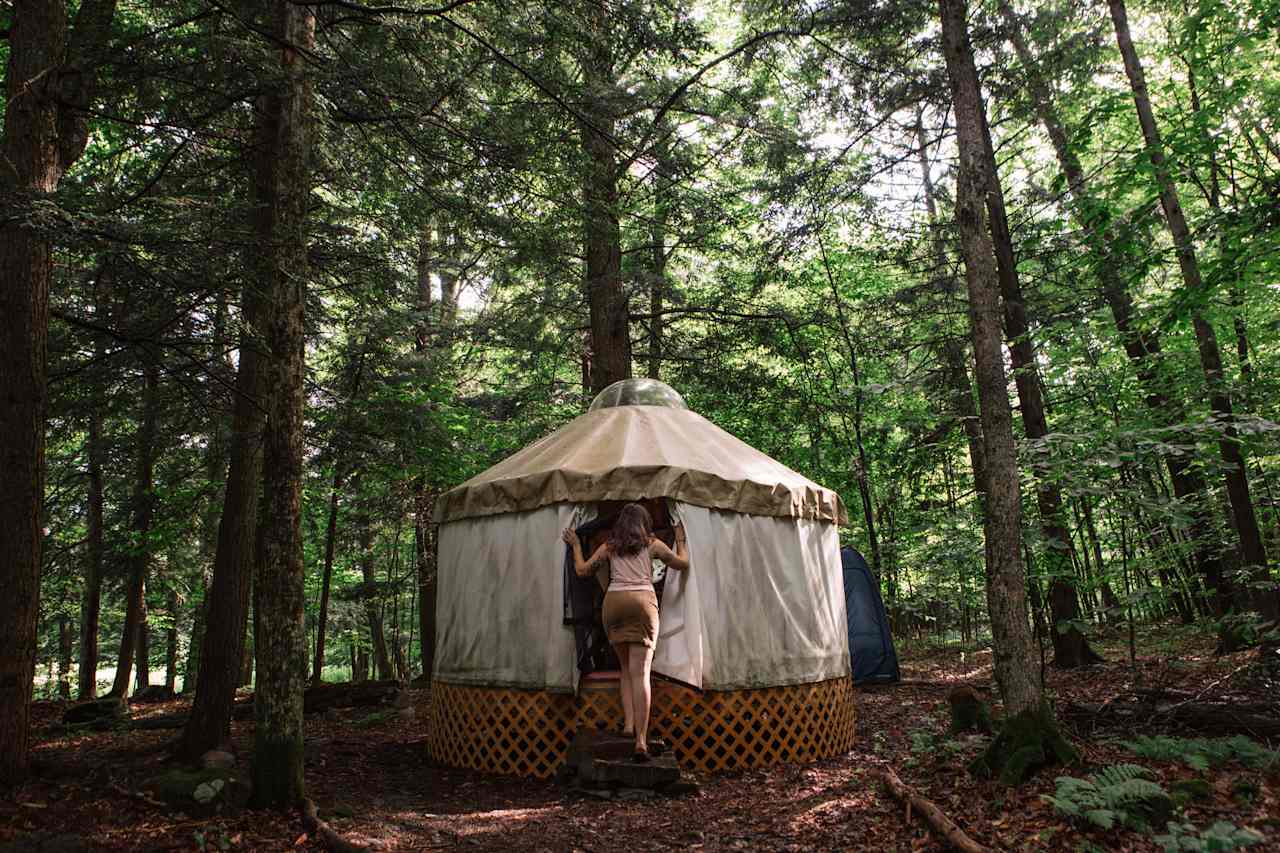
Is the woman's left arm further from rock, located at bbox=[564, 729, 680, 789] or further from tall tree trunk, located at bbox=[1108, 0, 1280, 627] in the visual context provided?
tall tree trunk, located at bbox=[1108, 0, 1280, 627]

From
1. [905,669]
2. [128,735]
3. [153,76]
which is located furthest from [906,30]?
[128,735]

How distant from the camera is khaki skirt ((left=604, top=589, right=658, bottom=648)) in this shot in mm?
5098

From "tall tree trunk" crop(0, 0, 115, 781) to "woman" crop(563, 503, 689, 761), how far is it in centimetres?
316

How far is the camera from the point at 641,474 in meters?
5.76

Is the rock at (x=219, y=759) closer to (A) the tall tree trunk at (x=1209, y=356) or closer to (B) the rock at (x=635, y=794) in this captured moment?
(B) the rock at (x=635, y=794)

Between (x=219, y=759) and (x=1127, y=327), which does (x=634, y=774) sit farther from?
(x=1127, y=327)

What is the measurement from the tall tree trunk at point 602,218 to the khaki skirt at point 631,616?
3.04 meters

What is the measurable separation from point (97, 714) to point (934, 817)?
8.89 meters

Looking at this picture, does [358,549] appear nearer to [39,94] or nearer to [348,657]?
[39,94]

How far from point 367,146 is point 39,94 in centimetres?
216

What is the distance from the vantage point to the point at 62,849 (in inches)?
130

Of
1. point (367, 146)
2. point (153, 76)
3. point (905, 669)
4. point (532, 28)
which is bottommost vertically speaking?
point (905, 669)

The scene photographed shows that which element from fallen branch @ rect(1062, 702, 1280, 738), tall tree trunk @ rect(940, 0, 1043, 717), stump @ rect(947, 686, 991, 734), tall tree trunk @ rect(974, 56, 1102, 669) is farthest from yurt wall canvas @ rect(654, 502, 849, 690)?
tall tree trunk @ rect(974, 56, 1102, 669)

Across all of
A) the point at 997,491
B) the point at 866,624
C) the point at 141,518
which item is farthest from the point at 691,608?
the point at 141,518
